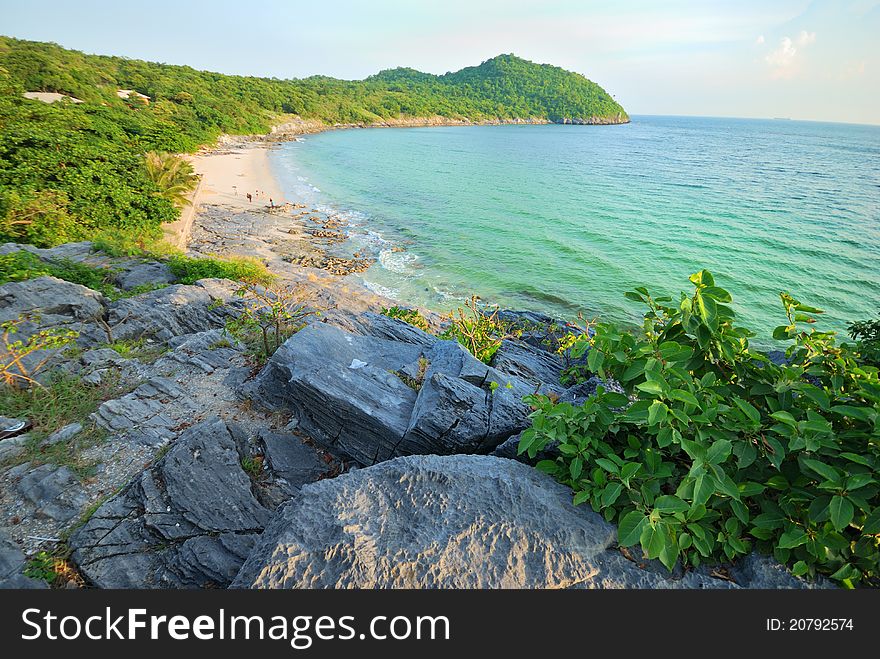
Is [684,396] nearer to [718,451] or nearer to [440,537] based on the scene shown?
[718,451]

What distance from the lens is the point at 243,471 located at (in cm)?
474

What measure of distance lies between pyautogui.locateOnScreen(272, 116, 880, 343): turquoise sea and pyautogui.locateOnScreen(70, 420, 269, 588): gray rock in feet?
48.2

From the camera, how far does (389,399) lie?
18.0ft

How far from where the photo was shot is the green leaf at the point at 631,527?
2.64 meters

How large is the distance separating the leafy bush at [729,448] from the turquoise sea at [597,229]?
52.2 feet

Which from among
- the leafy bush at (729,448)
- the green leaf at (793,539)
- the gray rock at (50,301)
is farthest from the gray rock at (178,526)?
the gray rock at (50,301)

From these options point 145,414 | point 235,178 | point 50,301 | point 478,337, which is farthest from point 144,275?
point 235,178

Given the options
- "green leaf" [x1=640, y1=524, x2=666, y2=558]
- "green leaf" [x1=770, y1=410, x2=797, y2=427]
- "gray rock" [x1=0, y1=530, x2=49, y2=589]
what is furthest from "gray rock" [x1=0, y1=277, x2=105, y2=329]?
"green leaf" [x1=770, y1=410, x2=797, y2=427]

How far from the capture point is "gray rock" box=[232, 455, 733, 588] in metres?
2.75

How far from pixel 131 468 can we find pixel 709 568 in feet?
19.2
